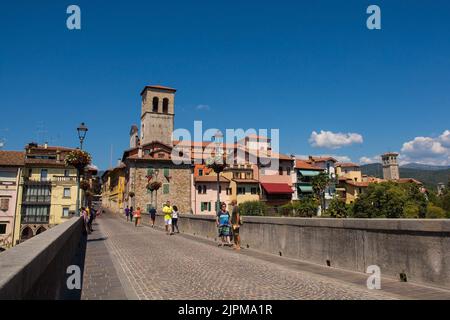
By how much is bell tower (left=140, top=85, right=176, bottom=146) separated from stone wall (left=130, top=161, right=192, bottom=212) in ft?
45.2

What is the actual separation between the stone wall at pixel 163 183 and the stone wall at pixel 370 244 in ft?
163

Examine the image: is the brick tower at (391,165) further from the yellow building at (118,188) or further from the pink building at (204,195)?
the yellow building at (118,188)

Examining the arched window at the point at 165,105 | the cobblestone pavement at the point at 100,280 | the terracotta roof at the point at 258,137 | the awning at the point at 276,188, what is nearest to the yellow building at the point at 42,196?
the arched window at the point at 165,105

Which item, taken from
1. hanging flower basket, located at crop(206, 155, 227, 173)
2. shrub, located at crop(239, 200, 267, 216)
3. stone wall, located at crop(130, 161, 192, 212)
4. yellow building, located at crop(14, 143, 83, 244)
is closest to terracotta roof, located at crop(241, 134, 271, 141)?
stone wall, located at crop(130, 161, 192, 212)

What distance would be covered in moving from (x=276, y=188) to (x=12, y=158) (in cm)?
4578

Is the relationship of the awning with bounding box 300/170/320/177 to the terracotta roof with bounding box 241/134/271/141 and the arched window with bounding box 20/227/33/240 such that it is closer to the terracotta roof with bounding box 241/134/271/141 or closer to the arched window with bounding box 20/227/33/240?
the terracotta roof with bounding box 241/134/271/141

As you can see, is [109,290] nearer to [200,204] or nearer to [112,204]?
[200,204]

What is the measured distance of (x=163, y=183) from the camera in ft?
206

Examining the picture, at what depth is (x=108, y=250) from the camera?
13656mm

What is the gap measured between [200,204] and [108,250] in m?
51.3

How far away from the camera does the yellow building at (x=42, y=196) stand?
182ft

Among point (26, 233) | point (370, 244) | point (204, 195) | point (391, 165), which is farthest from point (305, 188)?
point (391, 165)
